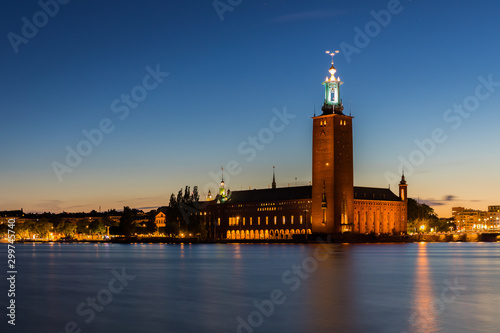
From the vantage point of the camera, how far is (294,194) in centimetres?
12306

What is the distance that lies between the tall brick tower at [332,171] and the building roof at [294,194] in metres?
9.25

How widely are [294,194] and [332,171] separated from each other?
18.0 metres

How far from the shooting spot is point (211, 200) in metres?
144

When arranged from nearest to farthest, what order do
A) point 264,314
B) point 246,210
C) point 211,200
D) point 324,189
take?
point 264,314, point 324,189, point 246,210, point 211,200

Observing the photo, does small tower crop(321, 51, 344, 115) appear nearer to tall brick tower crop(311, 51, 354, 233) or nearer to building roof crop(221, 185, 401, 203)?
tall brick tower crop(311, 51, 354, 233)

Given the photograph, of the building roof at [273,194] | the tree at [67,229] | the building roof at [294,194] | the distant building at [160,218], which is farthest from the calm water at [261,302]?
the tree at [67,229]

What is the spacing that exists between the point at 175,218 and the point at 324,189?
25261mm

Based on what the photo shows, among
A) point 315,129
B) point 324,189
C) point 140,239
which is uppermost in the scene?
point 315,129

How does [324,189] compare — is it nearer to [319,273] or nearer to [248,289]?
[319,273]

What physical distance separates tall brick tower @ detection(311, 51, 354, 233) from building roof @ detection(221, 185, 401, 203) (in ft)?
30.4

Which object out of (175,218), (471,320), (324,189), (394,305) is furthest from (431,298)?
(175,218)

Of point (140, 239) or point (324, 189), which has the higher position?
point (324, 189)

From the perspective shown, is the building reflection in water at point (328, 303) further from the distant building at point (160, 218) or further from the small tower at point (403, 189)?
the distant building at point (160, 218)

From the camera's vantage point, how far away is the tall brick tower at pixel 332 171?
4186 inches
